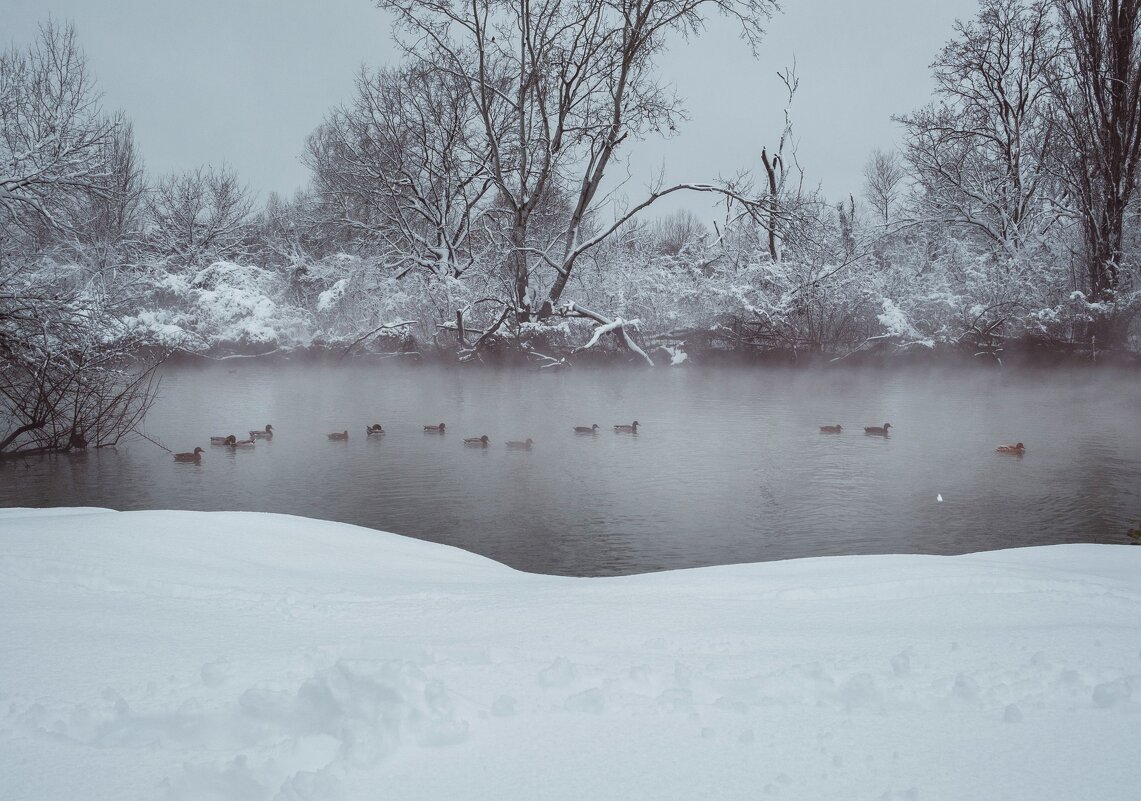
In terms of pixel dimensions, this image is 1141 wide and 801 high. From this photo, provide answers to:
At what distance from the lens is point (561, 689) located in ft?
6.84

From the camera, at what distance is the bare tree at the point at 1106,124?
17297mm

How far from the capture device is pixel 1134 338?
688 inches

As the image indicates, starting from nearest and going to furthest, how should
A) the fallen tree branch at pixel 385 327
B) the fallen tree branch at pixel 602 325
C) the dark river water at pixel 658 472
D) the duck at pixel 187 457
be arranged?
1. the dark river water at pixel 658 472
2. the duck at pixel 187 457
3. the fallen tree branch at pixel 602 325
4. the fallen tree branch at pixel 385 327

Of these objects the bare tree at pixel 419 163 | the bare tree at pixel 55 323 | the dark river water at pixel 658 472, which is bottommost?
the dark river water at pixel 658 472

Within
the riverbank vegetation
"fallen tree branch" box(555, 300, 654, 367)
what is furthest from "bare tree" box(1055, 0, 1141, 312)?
"fallen tree branch" box(555, 300, 654, 367)

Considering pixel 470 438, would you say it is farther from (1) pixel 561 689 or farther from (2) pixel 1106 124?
(2) pixel 1106 124

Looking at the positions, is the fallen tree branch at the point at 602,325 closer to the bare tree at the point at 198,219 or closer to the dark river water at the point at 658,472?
the dark river water at the point at 658,472

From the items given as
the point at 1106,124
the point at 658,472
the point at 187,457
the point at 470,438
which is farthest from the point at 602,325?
the point at 1106,124

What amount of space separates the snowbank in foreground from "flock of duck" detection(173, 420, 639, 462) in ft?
19.6

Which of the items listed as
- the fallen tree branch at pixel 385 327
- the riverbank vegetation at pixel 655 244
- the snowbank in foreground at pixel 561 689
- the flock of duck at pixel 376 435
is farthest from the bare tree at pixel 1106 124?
the snowbank in foreground at pixel 561 689

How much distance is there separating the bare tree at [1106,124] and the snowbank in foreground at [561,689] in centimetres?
1780

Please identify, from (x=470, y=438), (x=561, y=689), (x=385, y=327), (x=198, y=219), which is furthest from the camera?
(x=198, y=219)

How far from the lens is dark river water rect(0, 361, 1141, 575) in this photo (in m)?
6.06

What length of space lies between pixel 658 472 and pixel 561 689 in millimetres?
6369
